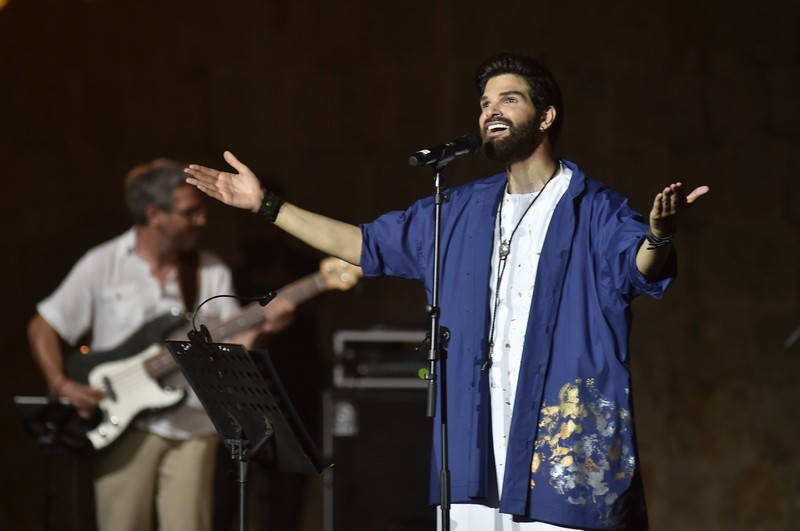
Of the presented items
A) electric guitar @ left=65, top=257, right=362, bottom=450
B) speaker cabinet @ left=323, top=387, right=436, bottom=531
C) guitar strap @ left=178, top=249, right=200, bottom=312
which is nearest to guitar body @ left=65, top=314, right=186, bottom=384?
electric guitar @ left=65, top=257, right=362, bottom=450

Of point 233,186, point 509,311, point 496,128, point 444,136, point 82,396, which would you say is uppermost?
point 444,136

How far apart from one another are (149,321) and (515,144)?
7.77ft

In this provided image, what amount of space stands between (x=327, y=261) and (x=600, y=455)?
7.94 feet

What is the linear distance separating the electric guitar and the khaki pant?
10 centimetres

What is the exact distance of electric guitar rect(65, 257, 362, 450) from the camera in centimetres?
481

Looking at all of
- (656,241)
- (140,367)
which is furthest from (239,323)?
(656,241)

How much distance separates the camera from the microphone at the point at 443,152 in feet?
9.85

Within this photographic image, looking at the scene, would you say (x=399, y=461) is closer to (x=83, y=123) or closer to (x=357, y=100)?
(x=357, y=100)

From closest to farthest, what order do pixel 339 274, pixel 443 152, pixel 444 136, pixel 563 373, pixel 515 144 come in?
pixel 563 373
pixel 443 152
pixel 515 144
pixel 339 274
pixel 444 136

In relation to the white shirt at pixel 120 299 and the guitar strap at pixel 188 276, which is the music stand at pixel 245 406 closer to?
the white shirt at pixel 120 299

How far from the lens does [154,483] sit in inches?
188

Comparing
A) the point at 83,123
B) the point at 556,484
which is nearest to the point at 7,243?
the point at 83,123

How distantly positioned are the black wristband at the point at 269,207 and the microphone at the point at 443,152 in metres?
0.54

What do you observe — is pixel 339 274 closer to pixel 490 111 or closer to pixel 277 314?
pixel 277 314
